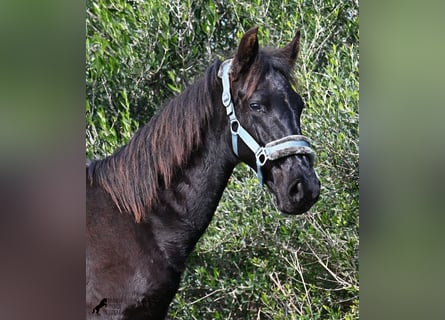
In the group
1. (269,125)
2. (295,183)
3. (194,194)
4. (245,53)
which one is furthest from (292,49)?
(194,194)

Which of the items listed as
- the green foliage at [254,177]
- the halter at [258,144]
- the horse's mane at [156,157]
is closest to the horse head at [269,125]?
the halter at [258,144]

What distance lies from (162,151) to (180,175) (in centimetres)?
11

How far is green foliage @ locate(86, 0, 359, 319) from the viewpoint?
7.82 feet

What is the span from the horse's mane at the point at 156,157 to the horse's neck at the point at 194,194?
0.03 metres

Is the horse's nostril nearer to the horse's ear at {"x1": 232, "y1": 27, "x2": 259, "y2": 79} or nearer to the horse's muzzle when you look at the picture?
the horse's muzzle

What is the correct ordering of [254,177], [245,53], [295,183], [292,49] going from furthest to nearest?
[254,177] < [292,49] < [245,53] < [295,183]

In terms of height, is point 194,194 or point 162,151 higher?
point 162,151

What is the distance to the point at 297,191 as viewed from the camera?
1.80 meters

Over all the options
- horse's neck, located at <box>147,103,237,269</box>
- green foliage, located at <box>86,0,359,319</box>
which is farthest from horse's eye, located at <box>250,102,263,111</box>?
green foliage, located at <box>86,0,359,319</box>

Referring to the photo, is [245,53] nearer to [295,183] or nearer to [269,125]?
[269,125]

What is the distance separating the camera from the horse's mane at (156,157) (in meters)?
1.90

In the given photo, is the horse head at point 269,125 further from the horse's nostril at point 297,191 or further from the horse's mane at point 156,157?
the horse's mane at point 156,157
